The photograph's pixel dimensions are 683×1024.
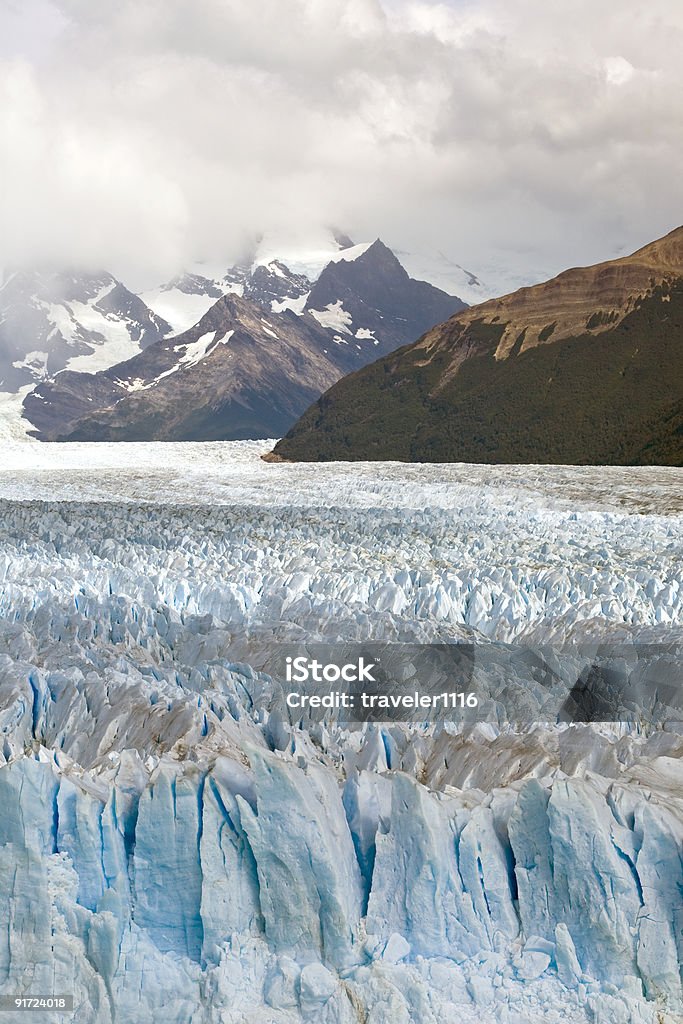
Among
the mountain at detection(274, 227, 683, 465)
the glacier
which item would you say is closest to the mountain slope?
the mountain at detection(274, 227, 683, 465)

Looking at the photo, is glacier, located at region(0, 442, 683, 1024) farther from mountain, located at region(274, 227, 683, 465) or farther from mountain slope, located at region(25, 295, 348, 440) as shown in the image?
mountain slope, located at region(25, 295, 348, 440)

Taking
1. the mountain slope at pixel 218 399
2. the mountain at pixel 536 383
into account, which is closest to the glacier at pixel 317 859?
the mountain at pixel 536 383

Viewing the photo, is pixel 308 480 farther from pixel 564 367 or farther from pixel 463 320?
pixel 463 320

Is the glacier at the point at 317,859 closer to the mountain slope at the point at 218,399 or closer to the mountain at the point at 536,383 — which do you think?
the mountain at the point at 536,383

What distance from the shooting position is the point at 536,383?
249 feet

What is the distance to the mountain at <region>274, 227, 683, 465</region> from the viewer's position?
68.1 metres

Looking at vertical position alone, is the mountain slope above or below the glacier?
above

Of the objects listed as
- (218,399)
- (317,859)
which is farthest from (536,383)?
(218,399)

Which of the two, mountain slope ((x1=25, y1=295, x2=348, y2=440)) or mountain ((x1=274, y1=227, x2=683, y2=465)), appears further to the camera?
mountain slope ((x1=25, y1=295, x2=348, y2=440))

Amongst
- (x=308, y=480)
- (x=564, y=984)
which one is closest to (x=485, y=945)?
(x=564, y=984)

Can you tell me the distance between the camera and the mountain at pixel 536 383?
68062 mm

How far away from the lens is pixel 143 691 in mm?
8656

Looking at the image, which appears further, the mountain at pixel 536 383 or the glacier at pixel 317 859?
the mountain at pixel 536 383

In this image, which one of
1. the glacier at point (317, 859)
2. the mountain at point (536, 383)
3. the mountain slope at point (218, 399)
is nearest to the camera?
the glacier at point (317, 859)
